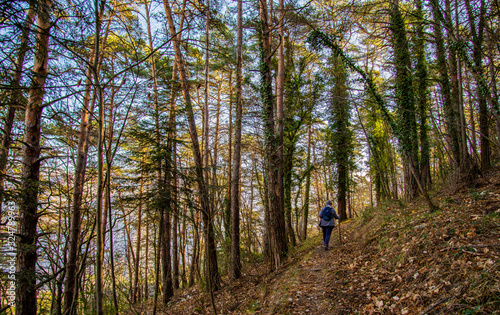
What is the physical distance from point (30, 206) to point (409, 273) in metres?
6.25

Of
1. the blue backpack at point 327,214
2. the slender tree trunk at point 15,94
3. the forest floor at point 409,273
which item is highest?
the slender tree trunk at point 15,94

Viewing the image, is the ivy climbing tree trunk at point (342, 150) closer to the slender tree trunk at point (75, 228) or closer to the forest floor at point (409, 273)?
the forest floor at point (409, 273)

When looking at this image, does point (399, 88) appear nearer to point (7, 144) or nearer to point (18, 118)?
point (7, 144)

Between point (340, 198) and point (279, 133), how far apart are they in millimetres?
7884

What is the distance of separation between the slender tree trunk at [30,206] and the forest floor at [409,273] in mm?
2311

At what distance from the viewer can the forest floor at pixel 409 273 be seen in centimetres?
265

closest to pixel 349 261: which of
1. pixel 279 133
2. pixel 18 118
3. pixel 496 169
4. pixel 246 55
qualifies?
pixel 279 133

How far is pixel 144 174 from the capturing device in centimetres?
693

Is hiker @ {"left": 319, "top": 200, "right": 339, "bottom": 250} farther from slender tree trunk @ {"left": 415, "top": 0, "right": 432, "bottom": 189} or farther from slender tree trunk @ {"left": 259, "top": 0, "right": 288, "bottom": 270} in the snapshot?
slender tree trunk @ {"left": 415, "top": 0, "right": 432, "bottom": 189}

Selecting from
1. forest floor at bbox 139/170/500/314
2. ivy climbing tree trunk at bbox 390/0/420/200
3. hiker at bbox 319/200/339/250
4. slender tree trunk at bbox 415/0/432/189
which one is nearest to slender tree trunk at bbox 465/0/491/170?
forest floor at bbox 139/170/500/314

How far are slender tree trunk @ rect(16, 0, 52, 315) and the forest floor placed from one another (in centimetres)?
231

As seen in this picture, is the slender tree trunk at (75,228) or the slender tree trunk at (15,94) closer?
the slender tree trunk at (15,94)

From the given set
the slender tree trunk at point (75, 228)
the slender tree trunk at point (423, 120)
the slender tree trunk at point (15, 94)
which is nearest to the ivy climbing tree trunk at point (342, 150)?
the slender tree trunk at point (423, 120)

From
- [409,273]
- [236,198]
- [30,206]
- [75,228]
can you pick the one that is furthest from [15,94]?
[409,273]
